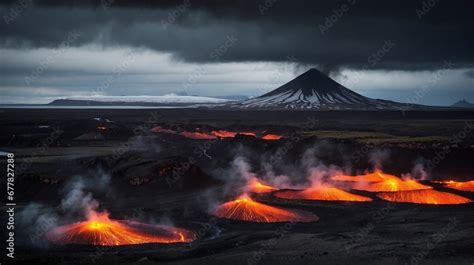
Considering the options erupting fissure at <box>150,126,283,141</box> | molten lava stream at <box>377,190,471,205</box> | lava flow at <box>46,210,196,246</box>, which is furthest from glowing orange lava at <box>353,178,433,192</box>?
erupting fissure at <box>150,126,283,141</box>

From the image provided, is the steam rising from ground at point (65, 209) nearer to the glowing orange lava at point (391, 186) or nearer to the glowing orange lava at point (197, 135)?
the glowing orange lava at point (391, 186)

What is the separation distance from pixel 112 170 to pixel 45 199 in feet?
36.1

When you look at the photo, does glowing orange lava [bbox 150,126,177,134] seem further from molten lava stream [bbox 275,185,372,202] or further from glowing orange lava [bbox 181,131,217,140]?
molten lava stream [bbox 275,185,372,202]

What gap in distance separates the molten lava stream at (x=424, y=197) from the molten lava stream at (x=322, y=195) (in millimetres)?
2456

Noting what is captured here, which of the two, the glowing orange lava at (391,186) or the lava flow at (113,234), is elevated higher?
the glowing orange lava at (391,186)

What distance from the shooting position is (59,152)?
81688mm

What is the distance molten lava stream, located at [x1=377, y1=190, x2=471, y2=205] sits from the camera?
146 ft

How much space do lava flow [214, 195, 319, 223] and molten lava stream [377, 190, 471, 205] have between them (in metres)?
10.9

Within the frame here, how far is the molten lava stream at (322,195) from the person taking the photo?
4519 cm

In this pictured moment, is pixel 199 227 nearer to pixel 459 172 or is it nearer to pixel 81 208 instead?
pixel 81 208

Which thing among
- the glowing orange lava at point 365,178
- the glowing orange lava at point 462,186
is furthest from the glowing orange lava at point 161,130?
the glowing orange lava at point 462,186

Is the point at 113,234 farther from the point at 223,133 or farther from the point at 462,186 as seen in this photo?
the point at 223,133

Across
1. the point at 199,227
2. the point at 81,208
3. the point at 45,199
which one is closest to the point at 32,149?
the point at 45,199

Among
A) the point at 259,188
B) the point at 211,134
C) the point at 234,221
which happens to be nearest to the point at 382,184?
the point at 259,188
